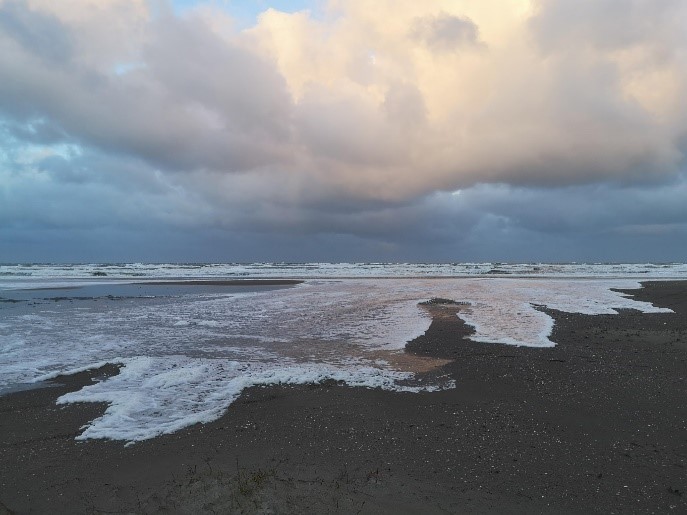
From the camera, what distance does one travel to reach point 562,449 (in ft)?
21.4

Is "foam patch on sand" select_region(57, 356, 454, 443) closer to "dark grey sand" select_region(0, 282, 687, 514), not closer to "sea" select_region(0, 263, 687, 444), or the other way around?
"sea" select_region(0, 263, 687, 444)

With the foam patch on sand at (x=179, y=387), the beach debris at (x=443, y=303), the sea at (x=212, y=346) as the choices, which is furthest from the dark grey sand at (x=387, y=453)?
the beach debris at (x=443, y=303)

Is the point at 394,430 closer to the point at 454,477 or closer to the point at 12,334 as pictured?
the point at 454,477

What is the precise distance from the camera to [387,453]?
6.44 m

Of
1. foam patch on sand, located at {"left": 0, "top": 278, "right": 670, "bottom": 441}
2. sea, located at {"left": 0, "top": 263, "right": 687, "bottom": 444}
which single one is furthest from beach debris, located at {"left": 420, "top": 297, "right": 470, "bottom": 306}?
foam patch on sand, located at {"left": 0, "top": 278, "right": 670, "bottom": 441}

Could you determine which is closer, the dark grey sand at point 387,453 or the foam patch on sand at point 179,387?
the dark grey sand at point 387,453

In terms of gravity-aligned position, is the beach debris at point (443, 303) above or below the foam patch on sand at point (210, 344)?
above

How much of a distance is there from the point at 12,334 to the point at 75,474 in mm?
15135

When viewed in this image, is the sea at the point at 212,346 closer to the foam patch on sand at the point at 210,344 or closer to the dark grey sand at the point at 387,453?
the foam patch on sand at the point at 210,344

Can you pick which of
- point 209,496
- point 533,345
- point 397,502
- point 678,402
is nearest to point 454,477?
point 397,502

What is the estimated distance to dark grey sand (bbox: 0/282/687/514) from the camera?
511 cm

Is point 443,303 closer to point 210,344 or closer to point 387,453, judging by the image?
point 210,344

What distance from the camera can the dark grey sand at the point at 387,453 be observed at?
16.8ft

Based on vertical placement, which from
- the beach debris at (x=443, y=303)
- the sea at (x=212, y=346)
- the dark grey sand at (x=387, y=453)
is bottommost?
the dark grey sand at (x=387, y=453)
